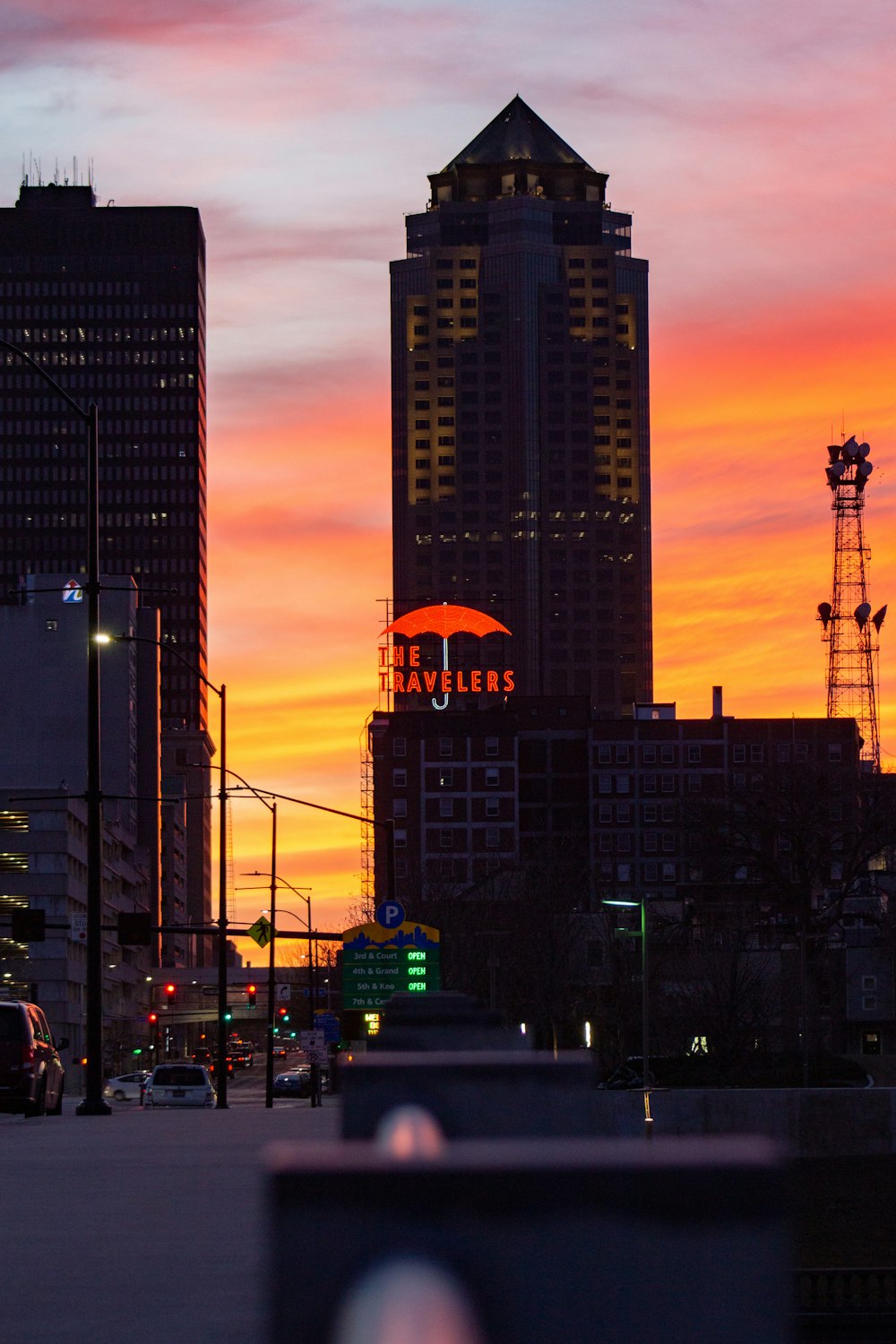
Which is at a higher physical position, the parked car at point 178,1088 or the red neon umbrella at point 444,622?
the red neon umbrella at point 444,622

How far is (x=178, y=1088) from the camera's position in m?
51.2

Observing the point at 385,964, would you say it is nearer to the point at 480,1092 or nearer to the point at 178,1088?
the point at 178,1088

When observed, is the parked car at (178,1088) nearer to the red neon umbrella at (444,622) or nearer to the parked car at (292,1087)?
the parked car at (292,1087)

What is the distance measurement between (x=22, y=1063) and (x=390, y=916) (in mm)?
15708

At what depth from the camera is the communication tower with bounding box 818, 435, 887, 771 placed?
14100cm

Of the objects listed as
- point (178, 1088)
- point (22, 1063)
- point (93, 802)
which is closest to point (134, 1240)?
point (22, 1063)

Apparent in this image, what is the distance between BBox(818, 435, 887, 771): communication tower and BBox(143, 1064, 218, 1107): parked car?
279ft

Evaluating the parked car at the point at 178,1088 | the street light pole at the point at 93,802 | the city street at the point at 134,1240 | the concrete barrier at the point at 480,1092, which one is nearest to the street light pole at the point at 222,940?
the parked car at the point at 178,1088

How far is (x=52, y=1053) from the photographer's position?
27156mm

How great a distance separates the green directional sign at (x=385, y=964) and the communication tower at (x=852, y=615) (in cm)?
9610

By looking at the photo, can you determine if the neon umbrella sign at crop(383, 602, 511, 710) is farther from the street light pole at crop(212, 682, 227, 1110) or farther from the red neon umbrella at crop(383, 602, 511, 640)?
the street light pole at crop(212, 682, 227, 1110)

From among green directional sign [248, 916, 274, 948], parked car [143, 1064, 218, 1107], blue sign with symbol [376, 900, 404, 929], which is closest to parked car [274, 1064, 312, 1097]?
green directional sign [248, 916, 274, 948]

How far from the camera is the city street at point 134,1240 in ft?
22.1

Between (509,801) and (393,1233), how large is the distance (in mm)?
194853
